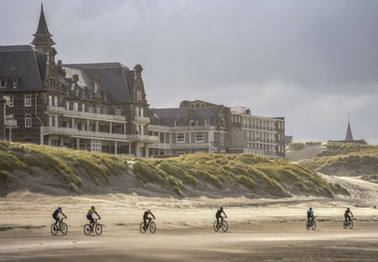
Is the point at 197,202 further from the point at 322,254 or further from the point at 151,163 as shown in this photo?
the point at 322,254

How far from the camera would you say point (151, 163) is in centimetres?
9231

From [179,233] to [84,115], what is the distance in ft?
276

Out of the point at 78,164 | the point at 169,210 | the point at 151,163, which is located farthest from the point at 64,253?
the point at 151,163

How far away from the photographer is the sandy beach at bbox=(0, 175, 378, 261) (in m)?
43.3

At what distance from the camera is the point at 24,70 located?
5069 inches

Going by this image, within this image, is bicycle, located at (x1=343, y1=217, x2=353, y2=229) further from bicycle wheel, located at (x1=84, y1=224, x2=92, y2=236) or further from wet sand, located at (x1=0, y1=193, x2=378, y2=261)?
bicycle wheel, located at (x1=84, y1=224, x2=92, y2=236)

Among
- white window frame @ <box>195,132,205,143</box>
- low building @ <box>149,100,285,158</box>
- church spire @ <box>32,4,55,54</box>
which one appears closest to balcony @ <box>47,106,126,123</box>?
church spire @ <box>32,4,55,54</box>

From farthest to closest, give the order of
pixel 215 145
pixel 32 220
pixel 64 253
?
pixel 215 145 → pixel 32 220 → pixel 64 253

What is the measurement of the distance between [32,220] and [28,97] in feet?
240

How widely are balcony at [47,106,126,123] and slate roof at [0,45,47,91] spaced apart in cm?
400

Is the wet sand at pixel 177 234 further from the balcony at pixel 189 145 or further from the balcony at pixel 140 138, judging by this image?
the balcony at pixel 189 145

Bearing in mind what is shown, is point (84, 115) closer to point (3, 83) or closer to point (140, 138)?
point (140, 138)

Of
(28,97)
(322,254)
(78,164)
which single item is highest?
(28,97)

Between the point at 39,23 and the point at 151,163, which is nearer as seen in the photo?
the point at 151,163
